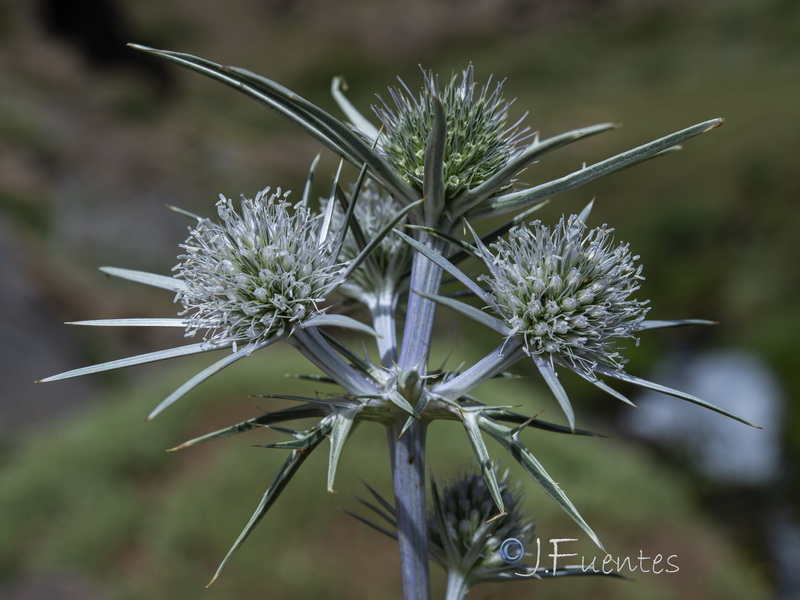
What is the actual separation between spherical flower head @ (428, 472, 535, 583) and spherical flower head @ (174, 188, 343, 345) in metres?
0.43

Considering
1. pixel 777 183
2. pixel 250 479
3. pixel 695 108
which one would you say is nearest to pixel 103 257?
pixel 250 479

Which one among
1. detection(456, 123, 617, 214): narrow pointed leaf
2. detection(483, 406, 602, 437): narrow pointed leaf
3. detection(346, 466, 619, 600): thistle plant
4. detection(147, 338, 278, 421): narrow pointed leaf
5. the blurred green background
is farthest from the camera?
the blurred green background

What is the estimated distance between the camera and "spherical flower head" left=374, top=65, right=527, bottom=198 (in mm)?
1043

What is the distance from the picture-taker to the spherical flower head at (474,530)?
119 cm

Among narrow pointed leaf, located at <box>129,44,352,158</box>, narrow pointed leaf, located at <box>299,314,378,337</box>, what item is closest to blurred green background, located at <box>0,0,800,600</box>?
narrow pointed leaf, located at <box>299,314,378,337</box>

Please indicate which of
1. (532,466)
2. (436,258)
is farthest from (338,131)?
(532,466)

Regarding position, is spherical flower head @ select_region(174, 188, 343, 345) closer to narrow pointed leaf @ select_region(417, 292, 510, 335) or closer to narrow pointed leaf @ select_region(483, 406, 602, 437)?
narrow pointed leaf @ select_region(417, 292, 510, 335)

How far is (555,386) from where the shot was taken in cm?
88

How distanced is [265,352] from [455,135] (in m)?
9.26

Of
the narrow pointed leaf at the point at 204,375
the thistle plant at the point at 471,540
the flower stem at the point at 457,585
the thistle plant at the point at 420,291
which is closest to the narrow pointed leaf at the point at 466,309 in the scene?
the thistle plant at the point at 420,291

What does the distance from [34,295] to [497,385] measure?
606cm

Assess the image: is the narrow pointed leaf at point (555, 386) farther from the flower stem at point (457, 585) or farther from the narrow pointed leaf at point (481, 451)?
the flower stem at point (457, 585)

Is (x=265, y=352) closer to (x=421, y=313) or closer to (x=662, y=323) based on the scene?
(x=421, y=313)

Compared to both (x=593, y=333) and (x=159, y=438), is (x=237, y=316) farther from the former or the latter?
(x=159, y=438)
